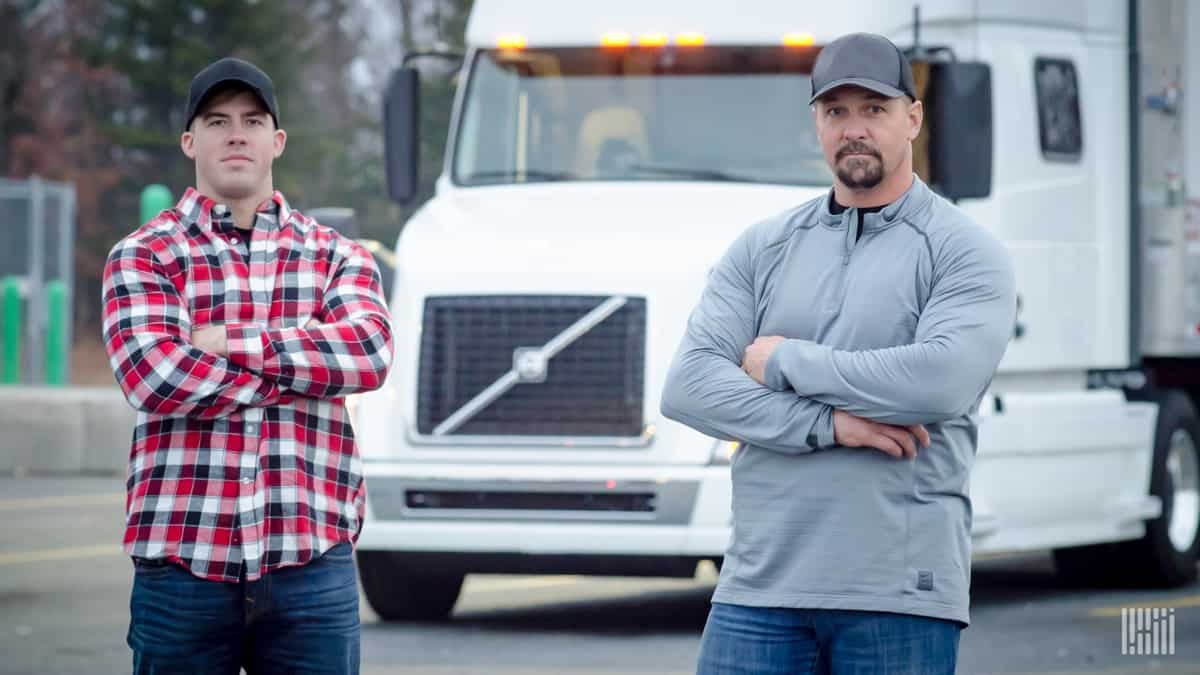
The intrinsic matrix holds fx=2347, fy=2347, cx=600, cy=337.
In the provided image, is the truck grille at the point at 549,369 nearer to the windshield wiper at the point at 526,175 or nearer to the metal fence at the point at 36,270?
the windshield wiper at the point at 526,175

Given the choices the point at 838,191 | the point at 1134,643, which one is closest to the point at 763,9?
the point at 1134,643

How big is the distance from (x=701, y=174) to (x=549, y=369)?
51.6 inches

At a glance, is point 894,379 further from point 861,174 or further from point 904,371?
point 861,174

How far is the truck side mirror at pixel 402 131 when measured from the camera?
35.1 ft

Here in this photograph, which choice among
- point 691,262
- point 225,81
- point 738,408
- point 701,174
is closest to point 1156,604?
point 701,174

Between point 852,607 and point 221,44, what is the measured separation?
43931mm

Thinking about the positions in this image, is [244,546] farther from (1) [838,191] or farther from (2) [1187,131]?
(2) [1187,131]

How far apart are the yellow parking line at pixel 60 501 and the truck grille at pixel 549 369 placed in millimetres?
6541

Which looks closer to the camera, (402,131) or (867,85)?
(867,85)

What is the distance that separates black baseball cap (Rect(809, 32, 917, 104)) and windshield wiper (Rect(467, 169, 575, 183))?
5.98 metres

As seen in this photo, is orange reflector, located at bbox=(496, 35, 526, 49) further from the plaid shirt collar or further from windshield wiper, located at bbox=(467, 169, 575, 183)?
the plaid shirt collar

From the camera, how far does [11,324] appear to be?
2300cm

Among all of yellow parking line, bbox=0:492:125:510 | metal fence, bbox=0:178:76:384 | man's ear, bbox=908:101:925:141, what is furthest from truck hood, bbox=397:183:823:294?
metal fence, bbox=0:178:76:384

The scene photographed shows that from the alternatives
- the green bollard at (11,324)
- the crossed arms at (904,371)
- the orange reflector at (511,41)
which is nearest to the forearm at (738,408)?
the crossed arms at (904,371)
